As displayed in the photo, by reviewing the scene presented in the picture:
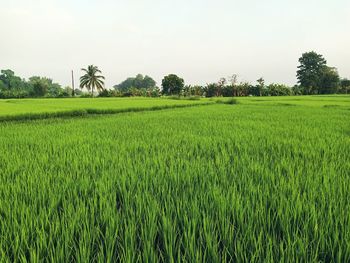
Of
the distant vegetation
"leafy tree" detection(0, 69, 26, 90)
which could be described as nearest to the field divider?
the distant vegetation

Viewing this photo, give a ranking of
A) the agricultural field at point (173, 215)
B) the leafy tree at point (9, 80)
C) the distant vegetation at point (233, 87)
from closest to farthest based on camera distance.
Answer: the agricultural field at point (173, 215) < the distant vegetation at point (233, 87) < the leafy tree at point (9, 80)

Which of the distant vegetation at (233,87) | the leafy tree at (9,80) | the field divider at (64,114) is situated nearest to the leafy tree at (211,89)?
the distant vegetation at (233,87)

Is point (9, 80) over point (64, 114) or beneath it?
over

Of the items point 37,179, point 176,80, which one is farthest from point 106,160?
point 176,80

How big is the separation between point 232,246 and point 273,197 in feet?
1.87

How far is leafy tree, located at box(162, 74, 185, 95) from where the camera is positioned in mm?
48250

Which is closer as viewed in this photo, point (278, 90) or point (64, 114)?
point (64, 114)

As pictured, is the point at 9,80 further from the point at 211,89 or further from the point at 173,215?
the point at 173,215

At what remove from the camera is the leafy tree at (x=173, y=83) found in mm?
Answer: 48250

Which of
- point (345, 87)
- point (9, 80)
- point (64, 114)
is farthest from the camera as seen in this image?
point (9, 80)

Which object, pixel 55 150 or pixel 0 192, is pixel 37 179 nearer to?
pixel 0 192

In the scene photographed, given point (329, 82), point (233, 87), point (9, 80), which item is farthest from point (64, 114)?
point (9, 80)

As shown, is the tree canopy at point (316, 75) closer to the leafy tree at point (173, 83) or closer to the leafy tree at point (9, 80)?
the leafy tree at point (173, 83)

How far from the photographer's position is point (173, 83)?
4806 centimetres
